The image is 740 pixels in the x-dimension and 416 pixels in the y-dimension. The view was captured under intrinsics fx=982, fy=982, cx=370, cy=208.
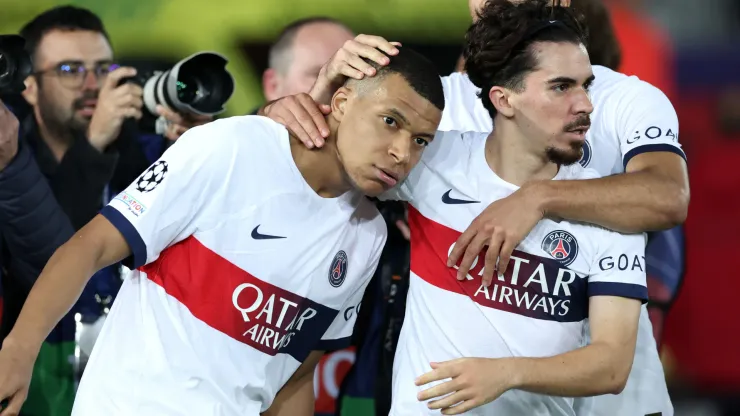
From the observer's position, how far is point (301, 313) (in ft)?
8.06

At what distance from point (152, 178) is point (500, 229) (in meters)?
0.82

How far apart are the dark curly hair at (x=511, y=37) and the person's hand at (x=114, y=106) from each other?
4.53 feet

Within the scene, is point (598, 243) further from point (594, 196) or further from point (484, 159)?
point (484, 159)

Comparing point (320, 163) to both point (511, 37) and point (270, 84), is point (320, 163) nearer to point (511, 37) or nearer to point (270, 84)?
point (511, 37)

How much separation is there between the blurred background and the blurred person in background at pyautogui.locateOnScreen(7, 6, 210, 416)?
0.09m

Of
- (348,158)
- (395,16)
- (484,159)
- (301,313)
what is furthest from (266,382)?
(395,16)

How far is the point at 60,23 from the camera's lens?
3.60 meters

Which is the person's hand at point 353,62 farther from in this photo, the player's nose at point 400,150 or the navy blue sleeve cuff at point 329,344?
the navy blue sleeve cuff at point 329,344

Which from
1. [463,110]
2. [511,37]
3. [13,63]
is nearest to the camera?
[511,37]

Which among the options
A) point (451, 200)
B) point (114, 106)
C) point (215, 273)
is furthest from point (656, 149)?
point (114, 106)

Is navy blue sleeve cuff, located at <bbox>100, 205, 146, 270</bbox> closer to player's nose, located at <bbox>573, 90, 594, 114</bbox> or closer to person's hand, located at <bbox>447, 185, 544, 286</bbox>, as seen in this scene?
person's hand, located at <bbox>447, 185, 544, 286</bbox>

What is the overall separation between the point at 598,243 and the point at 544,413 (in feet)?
1.47

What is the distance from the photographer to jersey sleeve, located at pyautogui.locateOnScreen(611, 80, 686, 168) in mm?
2627

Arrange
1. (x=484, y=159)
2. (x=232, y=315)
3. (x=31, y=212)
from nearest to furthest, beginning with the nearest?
(x=232, y=315) < (x=484, y=159) < (x=31, y=212)
